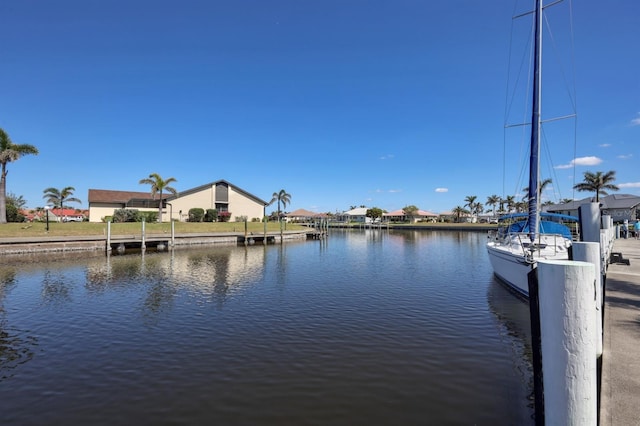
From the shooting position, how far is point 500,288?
16797mm

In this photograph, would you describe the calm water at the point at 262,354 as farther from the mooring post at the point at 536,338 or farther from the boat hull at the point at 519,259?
the mooring post at the point at 536,338

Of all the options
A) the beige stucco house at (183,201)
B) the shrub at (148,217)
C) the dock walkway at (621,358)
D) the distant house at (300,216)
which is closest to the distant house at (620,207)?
the dock walkway at (621,358)

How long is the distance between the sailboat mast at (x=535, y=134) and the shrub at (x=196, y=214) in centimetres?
5159

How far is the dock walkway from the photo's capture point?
4.05m

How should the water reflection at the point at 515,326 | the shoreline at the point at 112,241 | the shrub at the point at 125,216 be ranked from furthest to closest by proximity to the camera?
the shrub at the point at 125,216 < the shoreline at the point at 112,241 < the water reflection at the point at 515,326

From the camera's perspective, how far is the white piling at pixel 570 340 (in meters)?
3.34

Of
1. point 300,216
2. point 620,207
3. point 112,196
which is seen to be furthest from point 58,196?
point 620,207

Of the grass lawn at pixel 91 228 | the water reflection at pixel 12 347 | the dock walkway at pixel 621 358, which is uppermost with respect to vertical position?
the grass lawn at pixel 91 228

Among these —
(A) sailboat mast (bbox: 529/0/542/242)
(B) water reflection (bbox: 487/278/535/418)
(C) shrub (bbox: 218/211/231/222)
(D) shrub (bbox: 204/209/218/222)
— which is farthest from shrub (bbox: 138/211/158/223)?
(A) sailboat mast (bbox: 529/0/542/242)

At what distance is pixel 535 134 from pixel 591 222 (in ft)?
18.8

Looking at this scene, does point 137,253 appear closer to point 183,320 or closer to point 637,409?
point 183,320

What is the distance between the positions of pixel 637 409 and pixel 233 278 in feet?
58.8

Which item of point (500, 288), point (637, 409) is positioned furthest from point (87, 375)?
point (500, 288)

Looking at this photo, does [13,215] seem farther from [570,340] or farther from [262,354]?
[570,340]
